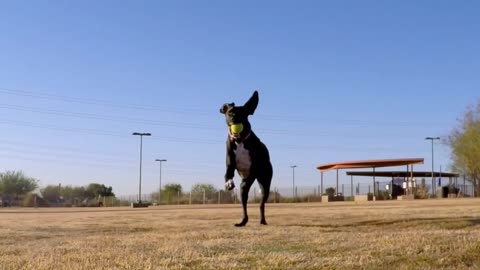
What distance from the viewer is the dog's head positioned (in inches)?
588

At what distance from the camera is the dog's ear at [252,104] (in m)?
15.3

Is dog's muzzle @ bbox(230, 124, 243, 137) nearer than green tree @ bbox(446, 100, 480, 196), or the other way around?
dog's muzzle @ bbox(230, 124, 243, 137)

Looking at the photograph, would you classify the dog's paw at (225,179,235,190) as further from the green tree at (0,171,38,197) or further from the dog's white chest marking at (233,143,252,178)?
the green tree at (0,171,38,197)

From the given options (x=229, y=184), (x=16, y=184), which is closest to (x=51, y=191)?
(x=16, y=184)

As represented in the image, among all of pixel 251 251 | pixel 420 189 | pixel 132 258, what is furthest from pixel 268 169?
pixel 420 189

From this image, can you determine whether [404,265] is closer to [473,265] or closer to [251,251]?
[473,265]

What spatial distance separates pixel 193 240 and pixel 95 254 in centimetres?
249

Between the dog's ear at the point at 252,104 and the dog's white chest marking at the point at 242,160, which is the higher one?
the dog's ear at the point at 252,104

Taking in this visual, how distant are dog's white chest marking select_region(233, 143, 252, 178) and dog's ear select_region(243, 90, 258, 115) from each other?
31.6 inches

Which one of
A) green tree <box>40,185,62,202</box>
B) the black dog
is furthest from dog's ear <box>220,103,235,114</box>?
green tree <box>40,185,62,202</box>

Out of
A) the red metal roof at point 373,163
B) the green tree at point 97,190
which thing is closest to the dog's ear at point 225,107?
the red metal roof at point 373,163

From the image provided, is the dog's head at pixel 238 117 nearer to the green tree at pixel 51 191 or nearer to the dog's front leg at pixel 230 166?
the dog's front leg at pixel 230 166

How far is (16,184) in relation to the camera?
10462cm

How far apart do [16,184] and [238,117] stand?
96659mm
